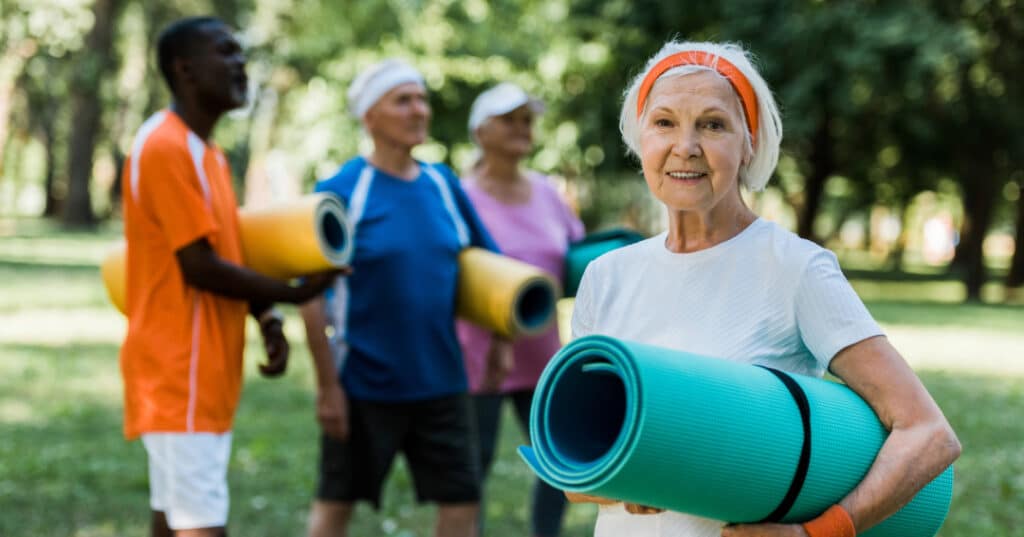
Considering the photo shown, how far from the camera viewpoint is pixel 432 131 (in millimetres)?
26828

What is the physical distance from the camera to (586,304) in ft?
8.66

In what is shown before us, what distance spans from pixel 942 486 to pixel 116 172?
51.0m

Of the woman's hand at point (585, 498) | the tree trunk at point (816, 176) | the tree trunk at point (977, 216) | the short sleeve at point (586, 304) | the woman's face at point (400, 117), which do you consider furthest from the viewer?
the tree trunk at point (816, 176)

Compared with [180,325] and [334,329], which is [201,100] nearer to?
[180,325]

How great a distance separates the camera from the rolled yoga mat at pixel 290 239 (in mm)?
4270

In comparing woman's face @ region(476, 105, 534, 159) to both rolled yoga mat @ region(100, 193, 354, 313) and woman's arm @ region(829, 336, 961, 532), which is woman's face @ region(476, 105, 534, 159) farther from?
woman's arm @ region(829, 336, 961, 532)

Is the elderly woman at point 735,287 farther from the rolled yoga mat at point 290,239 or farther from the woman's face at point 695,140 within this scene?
the rolled yoga mat at point 290,239

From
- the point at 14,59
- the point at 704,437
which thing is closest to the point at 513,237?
the point at 704,437

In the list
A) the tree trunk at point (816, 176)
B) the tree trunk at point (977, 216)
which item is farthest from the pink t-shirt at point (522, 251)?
the tree trunk at point (816, 176)

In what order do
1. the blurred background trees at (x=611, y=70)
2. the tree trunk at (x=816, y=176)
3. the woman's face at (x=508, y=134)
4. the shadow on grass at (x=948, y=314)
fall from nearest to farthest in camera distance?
the woman's face at (x=508, y=134)
the shadow on grass at (x=948, y=314)
the blurred background trees at (x=611, y=70)
the tree trunk at (x=816, y=176)

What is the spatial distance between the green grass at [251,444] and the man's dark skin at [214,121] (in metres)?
2.20

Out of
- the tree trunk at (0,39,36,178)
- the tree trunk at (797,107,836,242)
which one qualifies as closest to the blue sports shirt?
the tree trunk at (0,39,36,178)

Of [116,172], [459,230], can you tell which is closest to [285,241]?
[459,230]

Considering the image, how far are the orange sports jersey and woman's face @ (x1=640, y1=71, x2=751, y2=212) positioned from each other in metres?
1.99
